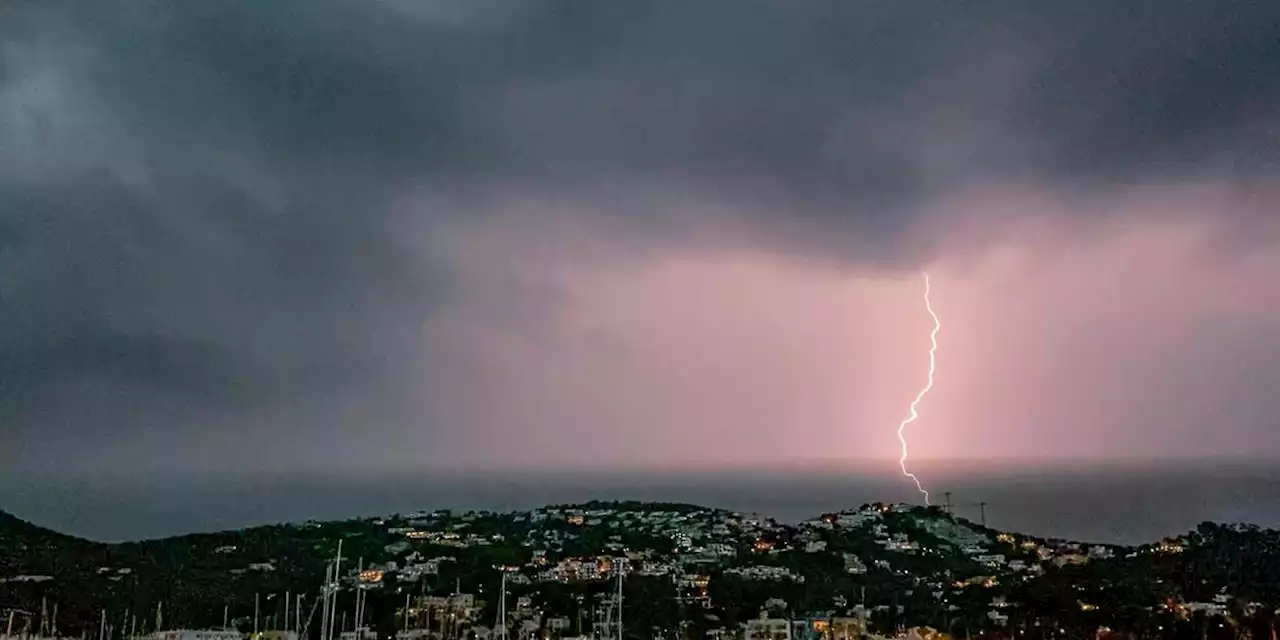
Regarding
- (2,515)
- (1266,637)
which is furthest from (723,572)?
(2,515)

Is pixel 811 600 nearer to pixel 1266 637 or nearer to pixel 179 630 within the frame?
pixel 1266 637

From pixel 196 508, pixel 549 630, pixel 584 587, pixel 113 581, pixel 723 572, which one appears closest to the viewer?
pixel 549 630

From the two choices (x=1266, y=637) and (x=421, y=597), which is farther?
(x=421, y=597)

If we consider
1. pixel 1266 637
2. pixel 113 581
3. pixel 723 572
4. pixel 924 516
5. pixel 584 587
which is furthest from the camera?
pixel 924 516

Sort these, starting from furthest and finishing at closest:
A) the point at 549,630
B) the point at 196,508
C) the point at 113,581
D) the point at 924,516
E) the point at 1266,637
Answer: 1. the point at 196,508
2. the point at 924,516
3. the point at 113,581
4. the point at 549,630
5. the point at 1266,637

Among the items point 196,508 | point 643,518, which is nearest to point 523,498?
point 196,508

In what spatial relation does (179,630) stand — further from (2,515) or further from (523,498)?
(523,498)
